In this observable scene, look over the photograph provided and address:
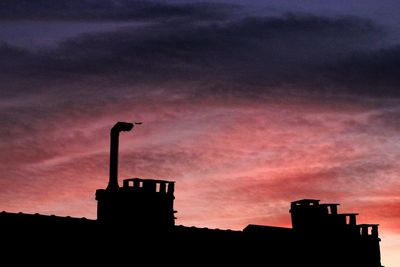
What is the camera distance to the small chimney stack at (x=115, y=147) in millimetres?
32531

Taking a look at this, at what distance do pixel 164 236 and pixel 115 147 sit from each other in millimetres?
4357

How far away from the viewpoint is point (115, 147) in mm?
33188

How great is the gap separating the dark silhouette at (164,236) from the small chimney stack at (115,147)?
0.04 metres

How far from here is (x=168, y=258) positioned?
31.8 meters

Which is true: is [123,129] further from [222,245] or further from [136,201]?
[222,245]

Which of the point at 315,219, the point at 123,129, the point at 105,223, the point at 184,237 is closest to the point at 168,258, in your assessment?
the point at 184,237

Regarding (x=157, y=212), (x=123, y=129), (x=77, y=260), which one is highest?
(x=123, y=129)

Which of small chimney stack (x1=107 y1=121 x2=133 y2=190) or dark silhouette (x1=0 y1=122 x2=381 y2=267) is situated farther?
small chimney stack (x1=107 y1=121 x2=133 y2=190)

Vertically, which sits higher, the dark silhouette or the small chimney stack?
the small chimney stack

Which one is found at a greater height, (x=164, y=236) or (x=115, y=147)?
(x=115, y=147)

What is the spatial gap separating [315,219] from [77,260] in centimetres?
1280

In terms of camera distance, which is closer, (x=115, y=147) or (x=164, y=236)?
(x=164, y=236)

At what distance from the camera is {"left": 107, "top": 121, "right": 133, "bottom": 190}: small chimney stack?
32.5 meters

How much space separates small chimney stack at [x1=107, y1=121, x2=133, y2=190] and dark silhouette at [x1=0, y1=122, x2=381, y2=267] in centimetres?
4
